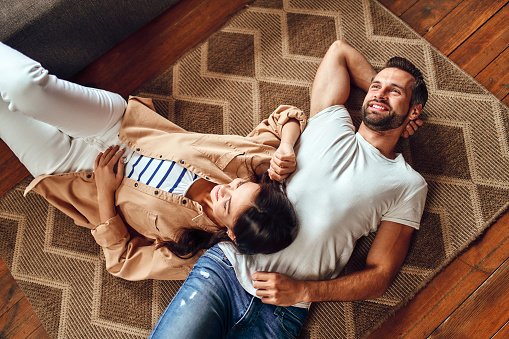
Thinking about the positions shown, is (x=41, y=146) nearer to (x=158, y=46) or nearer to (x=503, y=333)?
(x=158, y=46)

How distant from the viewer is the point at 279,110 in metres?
1.45

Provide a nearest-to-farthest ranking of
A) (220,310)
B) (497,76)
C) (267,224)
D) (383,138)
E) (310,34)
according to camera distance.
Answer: (267,224) < (220,310) < (383,138) < (497,76) < (310,34)

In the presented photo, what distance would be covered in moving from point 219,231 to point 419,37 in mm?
1306

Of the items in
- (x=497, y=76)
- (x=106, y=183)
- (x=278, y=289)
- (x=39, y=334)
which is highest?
(x=497, y=76)

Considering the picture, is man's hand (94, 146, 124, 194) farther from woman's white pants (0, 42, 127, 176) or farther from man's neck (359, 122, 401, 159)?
man's neck (359, 122, 401, 159)

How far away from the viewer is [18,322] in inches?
60.1

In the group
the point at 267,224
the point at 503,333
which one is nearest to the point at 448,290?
the point at 503,333

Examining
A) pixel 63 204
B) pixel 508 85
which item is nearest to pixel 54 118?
pixel 63 204

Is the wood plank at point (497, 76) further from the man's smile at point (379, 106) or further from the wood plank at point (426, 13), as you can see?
the man's smile at point (379, 106)

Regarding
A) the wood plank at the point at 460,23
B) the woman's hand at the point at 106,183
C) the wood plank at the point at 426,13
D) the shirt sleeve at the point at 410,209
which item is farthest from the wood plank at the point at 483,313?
the woman's hand at the point at 106,183

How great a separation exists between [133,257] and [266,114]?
2.77ft

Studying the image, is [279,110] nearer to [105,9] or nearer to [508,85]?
[105,9]

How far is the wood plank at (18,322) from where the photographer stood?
4.98ft

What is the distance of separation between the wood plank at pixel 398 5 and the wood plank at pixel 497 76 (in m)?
0.47
